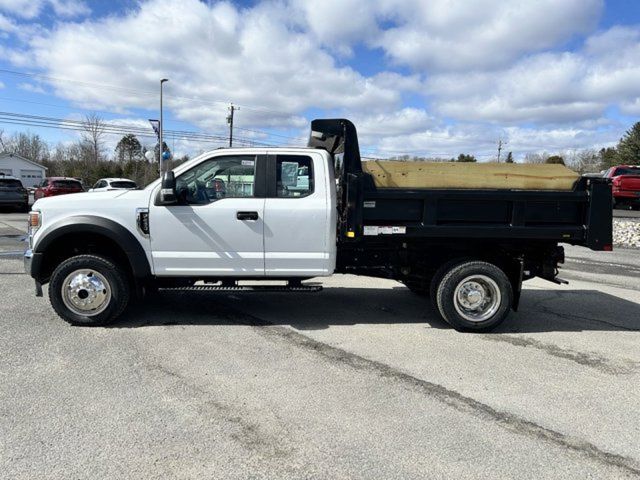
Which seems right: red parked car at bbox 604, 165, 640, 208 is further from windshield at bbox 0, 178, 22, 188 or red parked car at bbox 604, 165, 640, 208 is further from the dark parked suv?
windshield at bbox 0, 178, 22, 188

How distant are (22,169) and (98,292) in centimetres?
7505

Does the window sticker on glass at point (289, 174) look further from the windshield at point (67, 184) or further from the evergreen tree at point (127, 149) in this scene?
the evergreen tree at point (127, 149)

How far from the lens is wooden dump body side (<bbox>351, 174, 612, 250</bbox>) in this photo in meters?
5.43

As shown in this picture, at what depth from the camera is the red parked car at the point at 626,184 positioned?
22.5 meters

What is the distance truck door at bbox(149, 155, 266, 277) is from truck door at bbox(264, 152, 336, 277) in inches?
5.2

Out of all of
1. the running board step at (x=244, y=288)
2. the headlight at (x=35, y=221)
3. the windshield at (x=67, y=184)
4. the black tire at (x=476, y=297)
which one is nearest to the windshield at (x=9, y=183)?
the windshield at (x=67, y=184)

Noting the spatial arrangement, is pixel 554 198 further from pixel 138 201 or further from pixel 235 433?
pixel 138 201

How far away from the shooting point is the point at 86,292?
547 centimetres

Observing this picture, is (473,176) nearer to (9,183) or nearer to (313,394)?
(313,394)

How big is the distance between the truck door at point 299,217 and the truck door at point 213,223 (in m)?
0.13

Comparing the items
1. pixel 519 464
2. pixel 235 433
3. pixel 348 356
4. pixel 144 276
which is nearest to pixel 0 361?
pixel 144 276

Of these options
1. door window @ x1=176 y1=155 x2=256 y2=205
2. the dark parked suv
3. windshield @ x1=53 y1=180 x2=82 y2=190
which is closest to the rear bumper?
door window @ x1=176 y1=155 x2=256 y2=205

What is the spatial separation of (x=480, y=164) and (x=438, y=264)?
1296 mm

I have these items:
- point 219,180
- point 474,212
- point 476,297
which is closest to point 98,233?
point 219,180
